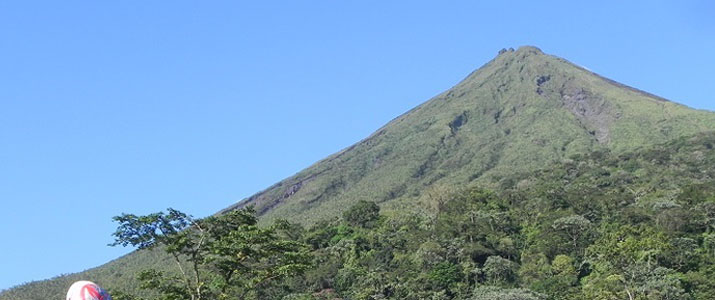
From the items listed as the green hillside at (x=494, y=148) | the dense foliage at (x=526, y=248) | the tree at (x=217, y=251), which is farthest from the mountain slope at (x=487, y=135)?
the tree at (x=217, y=251)

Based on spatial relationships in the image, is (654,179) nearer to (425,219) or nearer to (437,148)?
(425,219)

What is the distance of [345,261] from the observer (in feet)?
197

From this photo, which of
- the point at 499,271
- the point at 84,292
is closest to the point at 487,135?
the point at 499,271

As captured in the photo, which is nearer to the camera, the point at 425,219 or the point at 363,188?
the point at 425,219

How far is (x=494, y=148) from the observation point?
Answer: 132500mm

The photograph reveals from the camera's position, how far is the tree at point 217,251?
17297 millimetres

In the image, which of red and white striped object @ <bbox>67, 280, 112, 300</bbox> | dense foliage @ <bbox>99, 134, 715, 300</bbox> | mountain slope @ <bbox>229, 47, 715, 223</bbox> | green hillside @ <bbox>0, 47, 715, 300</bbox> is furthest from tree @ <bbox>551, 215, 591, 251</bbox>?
red and white striped object @ <bbox>67, 280, 112, 300</bbox>

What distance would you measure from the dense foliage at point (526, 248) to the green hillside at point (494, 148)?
5.00 metres

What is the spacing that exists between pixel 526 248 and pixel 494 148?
77.3 m

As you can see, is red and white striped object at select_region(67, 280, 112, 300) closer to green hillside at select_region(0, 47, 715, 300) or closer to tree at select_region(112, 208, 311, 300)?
tree at select_region(112, 208, 311, 300)

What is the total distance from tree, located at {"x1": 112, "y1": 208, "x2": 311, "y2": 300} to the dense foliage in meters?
24.8

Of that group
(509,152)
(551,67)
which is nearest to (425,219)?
(509,152)

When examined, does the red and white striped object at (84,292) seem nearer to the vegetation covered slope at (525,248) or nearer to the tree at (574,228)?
the vegetation covered slope at (525,248)

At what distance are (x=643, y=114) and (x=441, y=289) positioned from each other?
99729 mm
